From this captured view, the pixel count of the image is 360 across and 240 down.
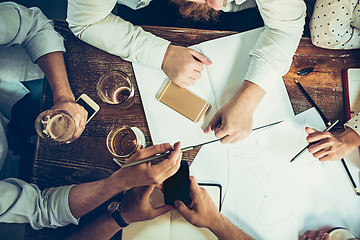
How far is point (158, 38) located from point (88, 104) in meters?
0.33

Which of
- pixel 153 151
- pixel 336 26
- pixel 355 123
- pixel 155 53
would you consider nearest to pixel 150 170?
pixel 153 151

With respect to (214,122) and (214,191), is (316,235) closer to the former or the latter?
(214,191)

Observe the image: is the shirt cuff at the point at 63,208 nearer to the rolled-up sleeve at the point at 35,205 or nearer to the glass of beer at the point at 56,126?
the rolled-up sleeve at the point at 35,205

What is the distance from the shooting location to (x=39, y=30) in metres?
0.81

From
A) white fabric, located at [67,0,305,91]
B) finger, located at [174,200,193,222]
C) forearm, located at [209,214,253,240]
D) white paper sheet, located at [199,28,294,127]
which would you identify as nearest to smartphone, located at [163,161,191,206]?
finger, located at [174,200,193,222]

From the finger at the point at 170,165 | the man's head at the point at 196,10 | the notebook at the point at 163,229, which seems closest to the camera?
the finger at the point at 170,165

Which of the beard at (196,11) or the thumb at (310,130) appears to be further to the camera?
the beard at (196,11)

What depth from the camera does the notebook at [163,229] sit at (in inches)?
29.5

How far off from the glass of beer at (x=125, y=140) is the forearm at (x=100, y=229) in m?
0.21

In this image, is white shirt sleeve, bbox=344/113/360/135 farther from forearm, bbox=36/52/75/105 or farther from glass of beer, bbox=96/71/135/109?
forearm, bbox=36/52/75/105

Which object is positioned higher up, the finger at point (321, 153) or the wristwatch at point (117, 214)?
the finger at point (321, 153)

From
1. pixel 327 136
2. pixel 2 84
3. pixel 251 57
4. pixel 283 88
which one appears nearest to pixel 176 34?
pixel 251 57

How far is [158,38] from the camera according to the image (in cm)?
80

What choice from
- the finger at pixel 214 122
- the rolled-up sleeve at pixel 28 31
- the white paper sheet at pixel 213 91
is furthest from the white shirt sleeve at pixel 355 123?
the rolled-up sleeve at pixel 28 31
